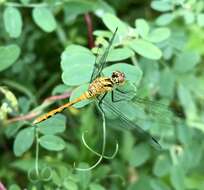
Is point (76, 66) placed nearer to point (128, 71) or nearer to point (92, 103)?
point (128, 71)

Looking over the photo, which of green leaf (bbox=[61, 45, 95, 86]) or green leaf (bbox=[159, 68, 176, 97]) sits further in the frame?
green leaf (bbox=[159, 68, 176, 97])

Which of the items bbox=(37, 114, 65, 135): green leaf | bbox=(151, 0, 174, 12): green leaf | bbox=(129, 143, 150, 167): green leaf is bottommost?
bbox=(129, 143, 150, 167): green leaf

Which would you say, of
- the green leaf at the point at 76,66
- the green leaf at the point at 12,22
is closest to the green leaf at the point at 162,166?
the green leaf at the point at 76,66

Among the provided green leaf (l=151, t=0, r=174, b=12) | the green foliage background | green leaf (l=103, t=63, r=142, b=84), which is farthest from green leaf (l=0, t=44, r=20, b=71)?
green leaf (l=151, t=0, r=174, b=12)

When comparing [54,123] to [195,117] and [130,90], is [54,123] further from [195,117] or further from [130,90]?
[195,117]

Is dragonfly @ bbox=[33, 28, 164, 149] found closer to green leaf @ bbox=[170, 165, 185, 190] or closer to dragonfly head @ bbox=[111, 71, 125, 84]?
dragonfly head @ bbox=[111, 71, 125, 84]

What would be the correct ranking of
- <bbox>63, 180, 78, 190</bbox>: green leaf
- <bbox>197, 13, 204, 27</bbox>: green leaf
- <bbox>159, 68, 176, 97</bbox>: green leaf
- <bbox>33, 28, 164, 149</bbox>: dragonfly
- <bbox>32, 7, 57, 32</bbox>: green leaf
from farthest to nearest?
<bbox>159, 68, 176, 97</bbox>: green leaf < <bbox>197, 13, 204, 27</bbox>: green leaf < <bbox>32, 7, 57, 32</bbox>: green leaf < <bbox>63, 180, 78, 190</bbox>: green leaf < <bbox>33, 28, 164, 149</bbox>: dragonfly

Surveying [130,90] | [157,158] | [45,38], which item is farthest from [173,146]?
[45,38]
